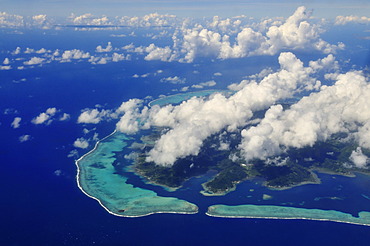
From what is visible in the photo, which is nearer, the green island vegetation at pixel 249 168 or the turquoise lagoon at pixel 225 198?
the turquoise lagoon at pixel 225 198

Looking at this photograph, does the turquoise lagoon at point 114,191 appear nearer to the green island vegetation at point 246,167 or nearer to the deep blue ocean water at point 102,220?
the deep blue ocean water at point 102,220

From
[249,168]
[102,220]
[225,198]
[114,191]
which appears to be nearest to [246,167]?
[249,168]

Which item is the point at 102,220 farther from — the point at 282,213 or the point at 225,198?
the point at 282,213

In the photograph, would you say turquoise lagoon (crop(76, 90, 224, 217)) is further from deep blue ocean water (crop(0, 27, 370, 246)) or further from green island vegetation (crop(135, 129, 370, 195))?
green island vegetation (crop(135, 129, 370, 195))

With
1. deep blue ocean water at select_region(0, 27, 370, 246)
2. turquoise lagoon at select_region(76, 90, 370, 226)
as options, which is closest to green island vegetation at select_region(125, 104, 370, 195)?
turquoise lagoon at select_region(76, 90, 370, 226)

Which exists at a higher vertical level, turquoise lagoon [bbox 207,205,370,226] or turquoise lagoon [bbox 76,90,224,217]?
turquoise lagoon [bbox 76,90,224,217]

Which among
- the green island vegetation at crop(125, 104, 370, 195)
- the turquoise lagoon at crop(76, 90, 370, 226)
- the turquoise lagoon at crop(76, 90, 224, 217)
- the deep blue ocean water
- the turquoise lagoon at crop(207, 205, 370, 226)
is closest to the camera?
the deep blue ocean water

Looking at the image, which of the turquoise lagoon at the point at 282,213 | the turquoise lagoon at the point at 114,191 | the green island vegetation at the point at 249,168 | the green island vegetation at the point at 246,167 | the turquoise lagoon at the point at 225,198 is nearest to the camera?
the turquoise lagoon at the point at 282,213

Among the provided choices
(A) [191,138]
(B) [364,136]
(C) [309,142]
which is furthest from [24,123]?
(B) [364,136]

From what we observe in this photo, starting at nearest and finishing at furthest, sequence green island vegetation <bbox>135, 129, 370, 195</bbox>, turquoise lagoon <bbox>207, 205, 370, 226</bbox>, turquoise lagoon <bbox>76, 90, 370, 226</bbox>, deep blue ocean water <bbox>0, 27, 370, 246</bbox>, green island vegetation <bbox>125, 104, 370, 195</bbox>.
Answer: deep blue ocean water <bbox>0, 27, 370, 246</bbox>, turquoise lagoon <bbox>207, 205, 370, 226</bbox>, turquoise lagoon <bbox>76, 90, 370, 226</bbox>, green island vegetation <bbox>135, 129, 370, 195</bbox>, green island vegetation <bbox>125, 104, 370, 195</bbox>

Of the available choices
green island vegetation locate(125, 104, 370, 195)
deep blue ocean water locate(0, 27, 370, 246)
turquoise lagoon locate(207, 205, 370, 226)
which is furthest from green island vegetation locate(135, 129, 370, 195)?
turquoise lagoon locate(207, 205, 370, 226)

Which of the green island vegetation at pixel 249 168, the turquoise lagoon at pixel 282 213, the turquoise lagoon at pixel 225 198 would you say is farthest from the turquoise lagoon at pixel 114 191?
the green island vegetation at pixel 249 168

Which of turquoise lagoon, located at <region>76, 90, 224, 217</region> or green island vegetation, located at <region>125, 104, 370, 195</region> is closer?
turquoise lagoon, located at <region>76, 90, 224, 217</region>

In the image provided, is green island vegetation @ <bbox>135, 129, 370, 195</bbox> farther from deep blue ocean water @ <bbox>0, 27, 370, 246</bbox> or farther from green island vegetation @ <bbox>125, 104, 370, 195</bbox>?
deep blue ocean water @ <bbox>0, 27, 370, 246</bbox>
